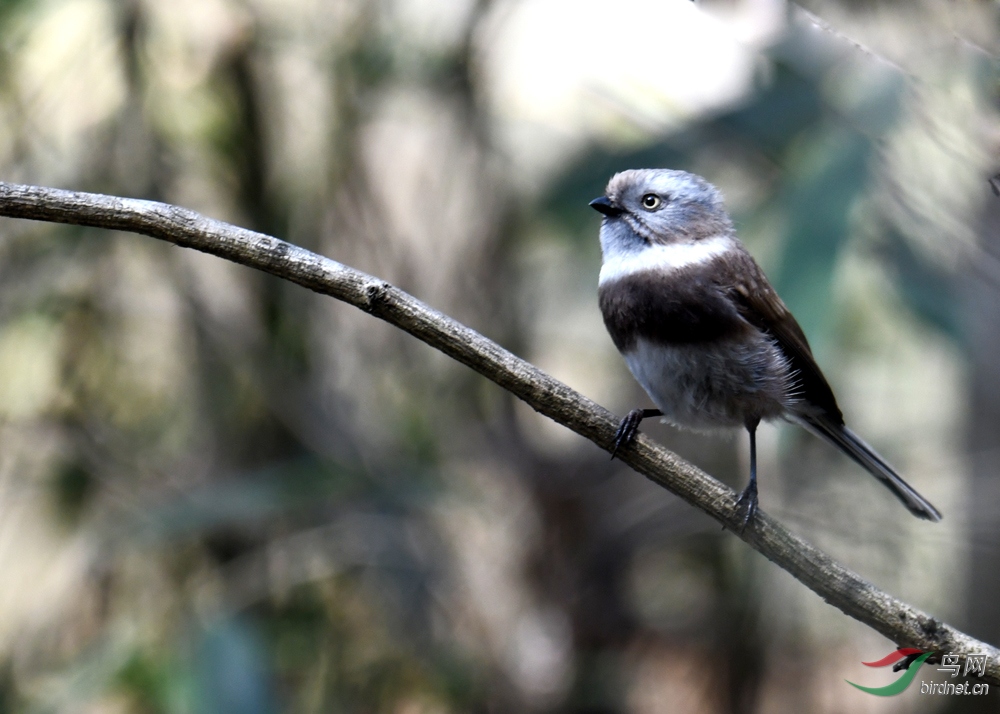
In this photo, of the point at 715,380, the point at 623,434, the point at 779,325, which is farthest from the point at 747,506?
the point at 779,325

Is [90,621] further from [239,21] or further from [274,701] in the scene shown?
[239,21]

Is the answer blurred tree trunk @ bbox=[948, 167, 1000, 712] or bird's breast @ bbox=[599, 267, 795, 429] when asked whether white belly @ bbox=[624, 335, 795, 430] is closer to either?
bird's breast @ bbox=[599, 267, 795, 429]

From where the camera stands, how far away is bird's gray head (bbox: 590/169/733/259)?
302 cm

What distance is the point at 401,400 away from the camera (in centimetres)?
524

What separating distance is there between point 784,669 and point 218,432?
3.28 m

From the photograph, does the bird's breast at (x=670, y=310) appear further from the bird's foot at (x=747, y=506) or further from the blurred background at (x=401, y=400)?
the blurred background at (x=401, y=400)

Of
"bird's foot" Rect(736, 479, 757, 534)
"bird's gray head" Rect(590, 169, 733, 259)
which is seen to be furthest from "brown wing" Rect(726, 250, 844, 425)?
"bird's foot" Rect(736, 479, 757, 534)

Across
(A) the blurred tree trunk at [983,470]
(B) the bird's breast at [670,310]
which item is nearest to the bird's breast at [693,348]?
(B) the bird's breast at [670,310]

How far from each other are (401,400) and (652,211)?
250 centimetres

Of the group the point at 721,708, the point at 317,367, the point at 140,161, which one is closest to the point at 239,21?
the point at 140,161

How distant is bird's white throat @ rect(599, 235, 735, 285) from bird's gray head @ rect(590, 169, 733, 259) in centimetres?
2

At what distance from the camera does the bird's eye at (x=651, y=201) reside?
3.07m

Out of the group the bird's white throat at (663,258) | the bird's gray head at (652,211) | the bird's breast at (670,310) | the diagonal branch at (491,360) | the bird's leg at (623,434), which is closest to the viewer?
the diagonal branch at (491,360)

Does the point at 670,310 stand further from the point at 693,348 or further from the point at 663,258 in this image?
the point at 663,258
